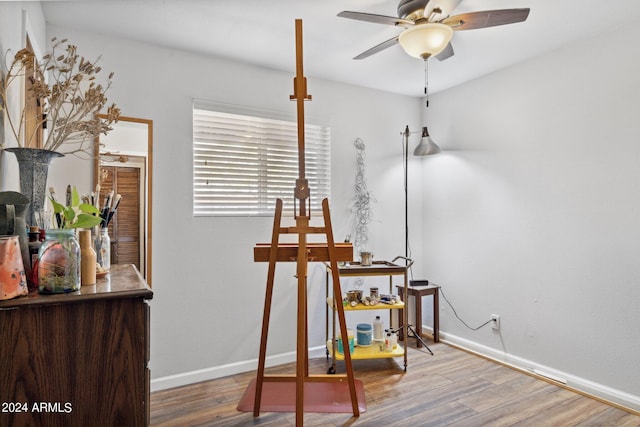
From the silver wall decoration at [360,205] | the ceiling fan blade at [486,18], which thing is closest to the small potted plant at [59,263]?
the ceiling fan blade at [486,18]

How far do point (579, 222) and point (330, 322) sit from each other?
210 centimetres

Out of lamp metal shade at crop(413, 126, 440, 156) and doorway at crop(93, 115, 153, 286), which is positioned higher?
lamp metal shade at crop(413, 126, 440, 156)

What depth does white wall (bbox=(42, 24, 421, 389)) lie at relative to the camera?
269 cm

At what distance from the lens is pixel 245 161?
3080 millimetres

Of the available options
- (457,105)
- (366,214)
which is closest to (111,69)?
(366,214)

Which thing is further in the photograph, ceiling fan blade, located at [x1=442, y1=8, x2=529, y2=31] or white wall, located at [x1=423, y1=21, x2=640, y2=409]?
white wall, located at [x1=423, y1=21, x2=640, y2=409]

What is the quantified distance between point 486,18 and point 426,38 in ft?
0.93

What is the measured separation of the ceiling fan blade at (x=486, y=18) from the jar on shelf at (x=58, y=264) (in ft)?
6.14

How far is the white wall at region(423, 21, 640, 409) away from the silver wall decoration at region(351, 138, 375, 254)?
2.63ft

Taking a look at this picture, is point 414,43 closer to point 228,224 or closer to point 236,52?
point 236,52

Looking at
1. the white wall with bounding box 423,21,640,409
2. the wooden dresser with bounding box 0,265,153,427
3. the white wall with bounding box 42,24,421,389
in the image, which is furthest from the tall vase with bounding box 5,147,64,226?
the white wall with bounding box 423,21,640,409

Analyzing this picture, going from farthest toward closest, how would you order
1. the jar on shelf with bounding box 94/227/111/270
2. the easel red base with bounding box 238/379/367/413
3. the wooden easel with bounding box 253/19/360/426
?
the easel red base with bounding box 238/379/367/413 → the wooden easel with bounding box 253/19/360/426 → the jar on shelf with bounding box 94/227/111/270

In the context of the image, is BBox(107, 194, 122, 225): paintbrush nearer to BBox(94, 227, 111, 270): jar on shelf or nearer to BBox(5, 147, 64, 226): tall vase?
BBox(94, 227, 111, 270): jar on shelf

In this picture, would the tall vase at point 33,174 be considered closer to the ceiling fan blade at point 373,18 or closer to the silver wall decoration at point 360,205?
the ceiling fan blade at point 373,18
